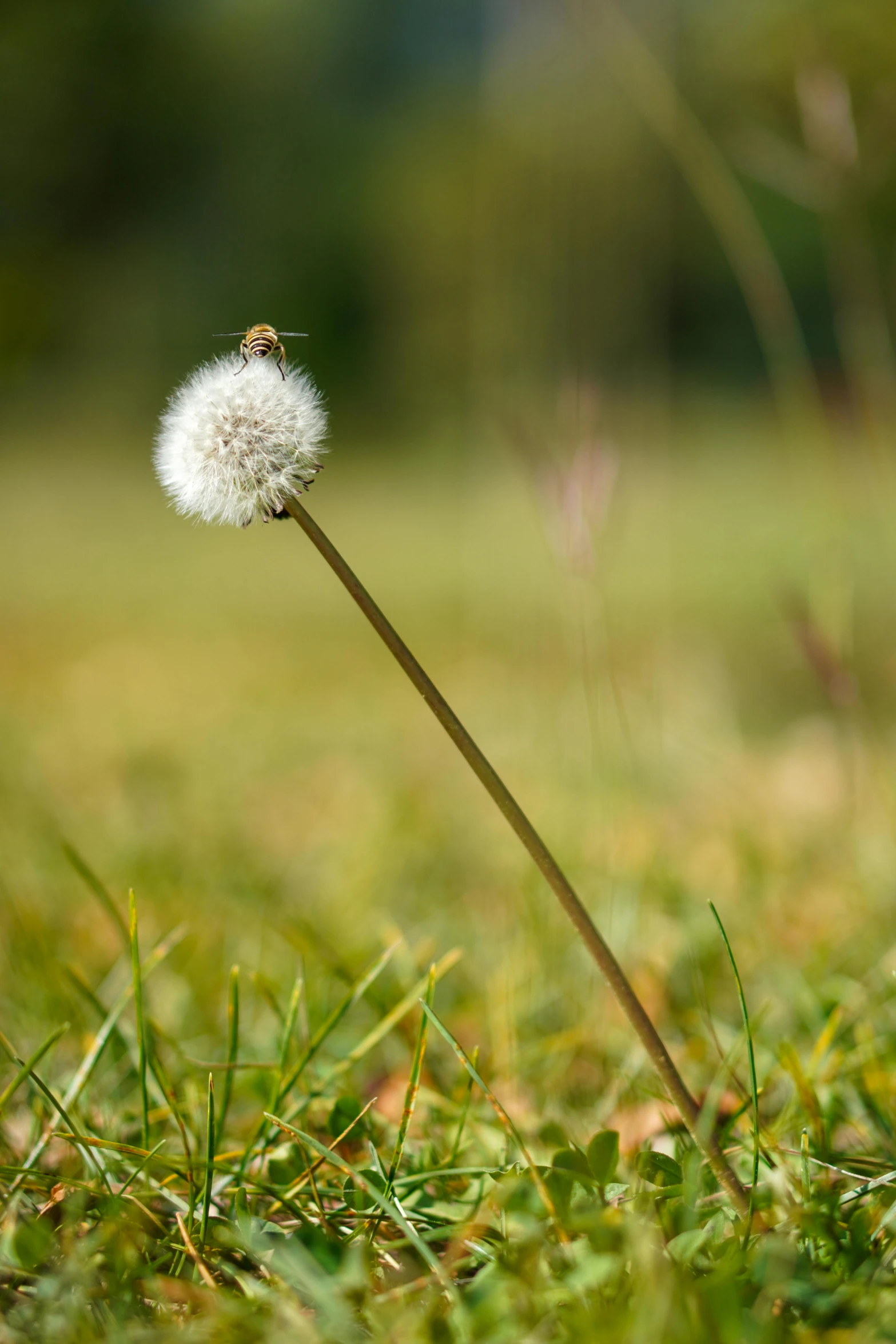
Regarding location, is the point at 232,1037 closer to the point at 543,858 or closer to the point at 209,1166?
the point at 209,1166

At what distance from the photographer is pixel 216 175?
13477 millimetres

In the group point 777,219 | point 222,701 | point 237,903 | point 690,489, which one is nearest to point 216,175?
point 777,219

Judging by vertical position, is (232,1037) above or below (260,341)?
below

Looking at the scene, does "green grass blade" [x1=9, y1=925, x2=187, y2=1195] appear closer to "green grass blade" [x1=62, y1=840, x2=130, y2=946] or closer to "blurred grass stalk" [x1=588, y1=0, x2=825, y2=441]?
"green grass blade" [x1=62, y1=840, x2=130, y2=946]

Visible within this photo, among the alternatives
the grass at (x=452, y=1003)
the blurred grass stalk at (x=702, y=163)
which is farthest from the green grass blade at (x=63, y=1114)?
the blurred grass stalk at (x=702, y=163)

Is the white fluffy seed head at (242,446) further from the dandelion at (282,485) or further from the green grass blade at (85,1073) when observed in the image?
the green grass blade at (85,1073)

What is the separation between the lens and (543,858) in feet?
1.56

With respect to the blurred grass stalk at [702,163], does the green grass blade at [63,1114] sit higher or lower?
lower

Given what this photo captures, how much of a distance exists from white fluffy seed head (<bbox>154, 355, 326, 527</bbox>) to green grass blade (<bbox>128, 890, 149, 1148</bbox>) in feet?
0.64

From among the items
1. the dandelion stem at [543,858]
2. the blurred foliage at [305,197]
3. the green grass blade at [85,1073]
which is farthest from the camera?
the blurred foliage at [305,197]

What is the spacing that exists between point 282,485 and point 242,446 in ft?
0.09

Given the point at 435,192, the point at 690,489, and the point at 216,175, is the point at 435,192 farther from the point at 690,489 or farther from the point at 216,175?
the point at 690,489

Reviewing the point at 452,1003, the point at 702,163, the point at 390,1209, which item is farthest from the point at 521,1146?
the point at 702,163

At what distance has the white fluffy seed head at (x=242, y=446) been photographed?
0.47m
